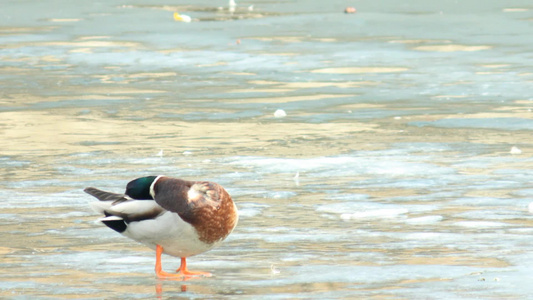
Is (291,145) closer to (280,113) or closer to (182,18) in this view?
(280,113)

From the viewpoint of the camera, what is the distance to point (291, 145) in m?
11.1

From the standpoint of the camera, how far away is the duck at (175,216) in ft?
19.9

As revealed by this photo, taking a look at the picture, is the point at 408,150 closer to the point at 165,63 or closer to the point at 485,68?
the point at 485,68

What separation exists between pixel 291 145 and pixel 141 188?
4.86 metres

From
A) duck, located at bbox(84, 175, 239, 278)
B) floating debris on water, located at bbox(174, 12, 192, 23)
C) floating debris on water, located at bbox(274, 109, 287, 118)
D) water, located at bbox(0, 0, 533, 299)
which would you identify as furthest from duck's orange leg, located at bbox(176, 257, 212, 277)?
floating debris on water, located at bbox(174, 12, 192, 23)

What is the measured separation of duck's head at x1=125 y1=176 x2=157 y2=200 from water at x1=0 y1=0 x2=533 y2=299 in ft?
1.23

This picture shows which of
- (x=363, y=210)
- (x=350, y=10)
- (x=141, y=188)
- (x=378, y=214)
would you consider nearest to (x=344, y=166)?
(x=363, y=210)

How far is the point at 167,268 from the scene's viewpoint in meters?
6.54

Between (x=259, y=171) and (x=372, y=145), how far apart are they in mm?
1584

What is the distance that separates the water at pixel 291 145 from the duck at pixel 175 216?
0.18 m

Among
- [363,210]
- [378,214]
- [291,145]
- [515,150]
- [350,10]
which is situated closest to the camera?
[378,214]

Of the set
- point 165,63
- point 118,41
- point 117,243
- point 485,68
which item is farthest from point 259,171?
point 118,41

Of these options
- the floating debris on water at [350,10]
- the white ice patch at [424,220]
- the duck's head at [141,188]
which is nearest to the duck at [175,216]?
the duck's head at [141,188]

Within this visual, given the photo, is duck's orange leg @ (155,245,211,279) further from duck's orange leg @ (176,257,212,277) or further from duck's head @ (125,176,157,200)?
duck's head @ (125,176,157,200)
